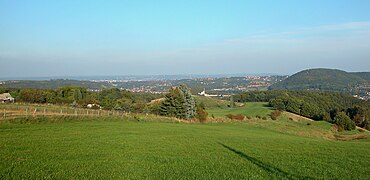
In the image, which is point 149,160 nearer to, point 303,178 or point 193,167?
point 193,167

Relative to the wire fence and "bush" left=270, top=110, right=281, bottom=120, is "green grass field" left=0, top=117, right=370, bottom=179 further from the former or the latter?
"bush" left=270, top=110, right=281, bottom=120

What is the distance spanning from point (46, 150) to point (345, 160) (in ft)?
55.2

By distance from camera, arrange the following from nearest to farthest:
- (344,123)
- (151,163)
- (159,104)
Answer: (151,163) < (159,104) < (344,123)

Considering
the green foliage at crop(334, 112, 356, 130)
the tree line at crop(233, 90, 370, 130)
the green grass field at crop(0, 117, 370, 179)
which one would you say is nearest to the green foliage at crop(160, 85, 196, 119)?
the green foliage at crop(334, 112, 356, 130)

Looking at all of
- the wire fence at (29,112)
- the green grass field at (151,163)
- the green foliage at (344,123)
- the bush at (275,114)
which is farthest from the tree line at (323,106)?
the green grass field at (151,163)

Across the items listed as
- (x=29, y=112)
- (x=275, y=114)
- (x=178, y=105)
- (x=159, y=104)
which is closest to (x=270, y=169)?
(x=29, y=112)

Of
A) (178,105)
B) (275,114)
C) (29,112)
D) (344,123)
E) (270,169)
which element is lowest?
(344,123)

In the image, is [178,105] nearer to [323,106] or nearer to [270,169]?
[270,169]

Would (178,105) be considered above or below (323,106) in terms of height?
above

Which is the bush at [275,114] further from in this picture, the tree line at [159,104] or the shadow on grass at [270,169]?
the shadow on grass at [270,169]

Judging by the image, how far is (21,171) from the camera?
11.7 metres

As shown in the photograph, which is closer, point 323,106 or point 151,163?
point 151,163

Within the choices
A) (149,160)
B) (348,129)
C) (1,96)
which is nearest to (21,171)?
(149,160)

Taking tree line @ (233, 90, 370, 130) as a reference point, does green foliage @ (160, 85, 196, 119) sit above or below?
above
